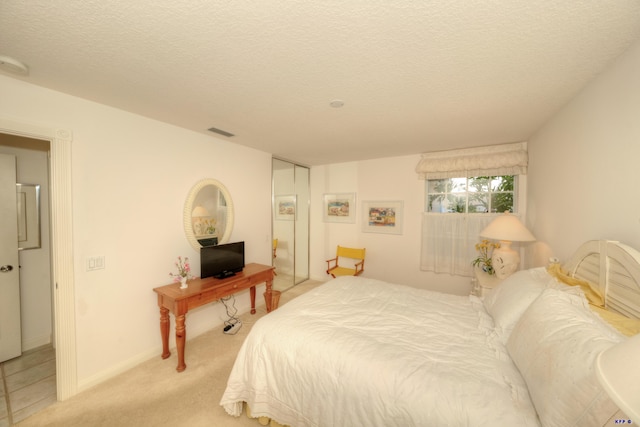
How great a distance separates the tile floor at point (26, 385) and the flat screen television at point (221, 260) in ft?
4.97

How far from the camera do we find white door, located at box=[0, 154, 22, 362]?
2.43 metres

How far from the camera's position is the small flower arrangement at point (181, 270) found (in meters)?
2.58

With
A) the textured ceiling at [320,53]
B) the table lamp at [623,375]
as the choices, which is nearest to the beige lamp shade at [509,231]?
the textured ceiling at [320,53]

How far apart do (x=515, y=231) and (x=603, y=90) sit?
1.48 meters

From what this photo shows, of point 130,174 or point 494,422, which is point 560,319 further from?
point 130,174

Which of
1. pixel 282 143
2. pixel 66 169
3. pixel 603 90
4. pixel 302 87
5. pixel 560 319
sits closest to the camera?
pixel 560 319

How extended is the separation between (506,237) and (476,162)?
1415mm

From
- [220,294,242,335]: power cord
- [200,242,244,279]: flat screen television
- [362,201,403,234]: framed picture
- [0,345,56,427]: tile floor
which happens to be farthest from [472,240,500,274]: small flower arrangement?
[0,345,56,427]: tile floor

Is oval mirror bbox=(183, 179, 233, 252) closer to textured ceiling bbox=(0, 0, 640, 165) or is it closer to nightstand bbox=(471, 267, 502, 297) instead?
textured ceiling bbox=(0, 0, 640, 165)

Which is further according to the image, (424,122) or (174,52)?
(424,122)

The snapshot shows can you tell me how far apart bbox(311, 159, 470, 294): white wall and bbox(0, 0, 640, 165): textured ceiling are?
1835 millimetres

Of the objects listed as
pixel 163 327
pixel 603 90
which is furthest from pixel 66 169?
pixel 603 90

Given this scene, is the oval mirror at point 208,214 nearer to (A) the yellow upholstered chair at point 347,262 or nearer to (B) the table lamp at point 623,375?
A: (A) the yellow upholstered chair at point 347,262

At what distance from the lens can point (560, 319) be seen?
119 cm
